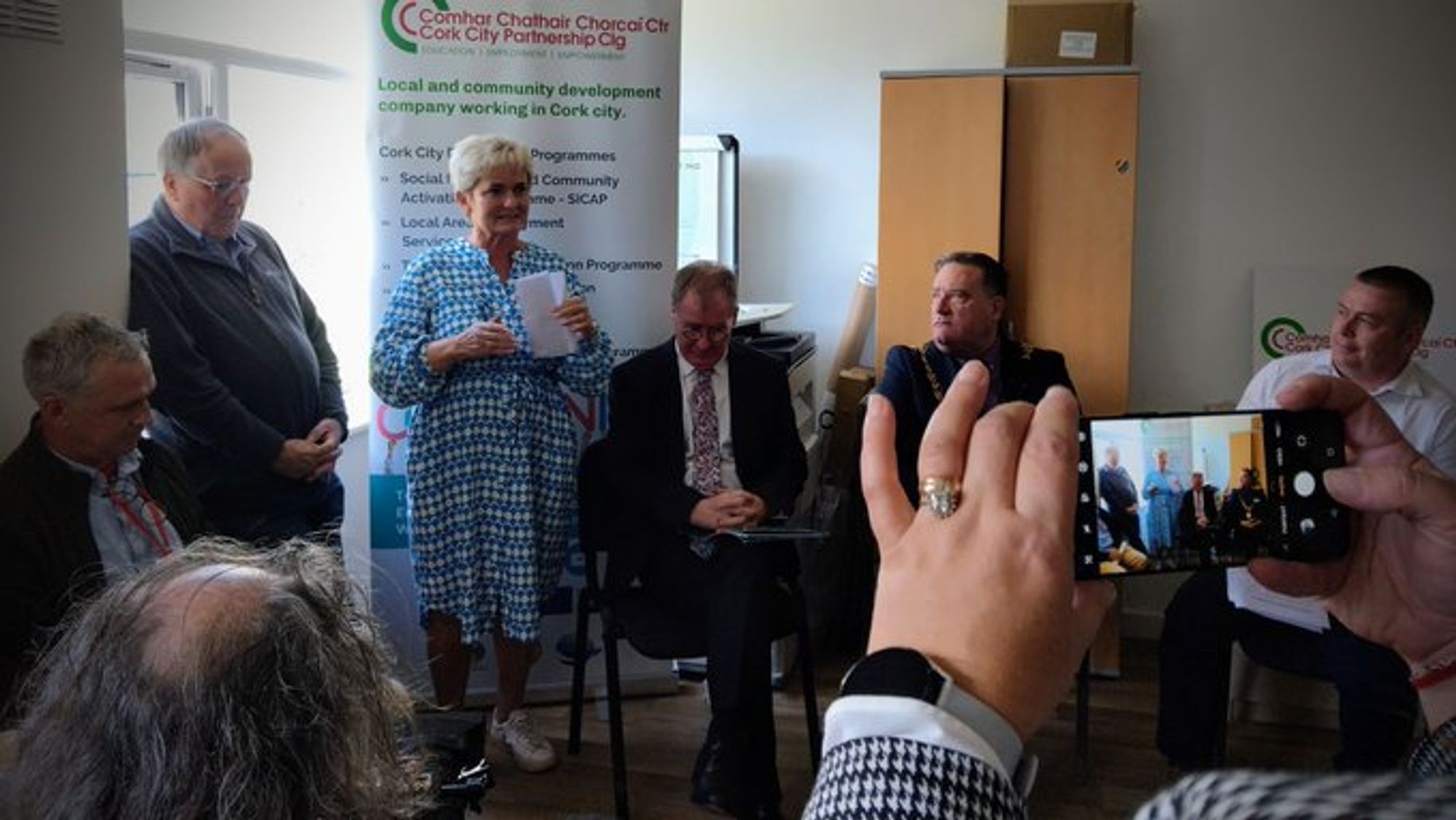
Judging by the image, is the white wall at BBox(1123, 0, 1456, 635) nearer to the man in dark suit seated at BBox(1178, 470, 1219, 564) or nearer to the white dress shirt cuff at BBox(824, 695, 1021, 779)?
the man in dark suit seated at BBox(1178, 470, 1219, 564)

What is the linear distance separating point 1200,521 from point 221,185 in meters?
2.49

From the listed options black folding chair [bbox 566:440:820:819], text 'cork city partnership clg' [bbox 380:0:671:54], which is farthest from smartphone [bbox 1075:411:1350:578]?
text 'cork city partnership clg' [bbox 380:0:671:54]

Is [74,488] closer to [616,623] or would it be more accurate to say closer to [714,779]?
[616,623]

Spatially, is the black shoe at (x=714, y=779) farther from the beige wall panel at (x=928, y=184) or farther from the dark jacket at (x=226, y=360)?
the beige wall panel at (x=928, y=184)

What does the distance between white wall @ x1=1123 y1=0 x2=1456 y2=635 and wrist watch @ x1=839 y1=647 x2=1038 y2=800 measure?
4.17m

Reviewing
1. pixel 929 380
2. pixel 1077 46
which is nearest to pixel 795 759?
pixel 929 380

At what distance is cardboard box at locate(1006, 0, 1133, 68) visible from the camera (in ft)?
13.6

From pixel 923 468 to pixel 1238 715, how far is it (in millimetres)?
3732

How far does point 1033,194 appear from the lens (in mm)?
4176

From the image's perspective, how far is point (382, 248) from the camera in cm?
357

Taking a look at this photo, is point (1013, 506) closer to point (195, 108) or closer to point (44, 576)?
point (44, 576)

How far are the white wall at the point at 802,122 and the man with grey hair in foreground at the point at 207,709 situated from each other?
158 inches

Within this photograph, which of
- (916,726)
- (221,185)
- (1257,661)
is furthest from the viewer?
(1257,661)

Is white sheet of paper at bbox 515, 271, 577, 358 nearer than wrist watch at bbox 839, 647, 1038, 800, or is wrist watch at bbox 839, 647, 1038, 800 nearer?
wrist watch at bbox 839, 647, 1038, 800
